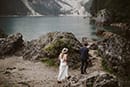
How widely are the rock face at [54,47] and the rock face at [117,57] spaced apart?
2.74m

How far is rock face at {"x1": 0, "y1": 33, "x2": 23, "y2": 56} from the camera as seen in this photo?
3825 cm

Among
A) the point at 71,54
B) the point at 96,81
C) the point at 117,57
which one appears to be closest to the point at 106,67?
the point at 117,57

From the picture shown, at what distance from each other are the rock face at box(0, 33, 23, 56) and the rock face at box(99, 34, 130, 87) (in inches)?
414

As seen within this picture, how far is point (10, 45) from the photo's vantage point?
39219mm

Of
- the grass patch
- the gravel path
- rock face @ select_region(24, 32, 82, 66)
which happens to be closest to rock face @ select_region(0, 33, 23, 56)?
rock face @ select_region(24, 32, 82, 66)

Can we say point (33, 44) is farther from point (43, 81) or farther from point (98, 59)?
point (43, 81)

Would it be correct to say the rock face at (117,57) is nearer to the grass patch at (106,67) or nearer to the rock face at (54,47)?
the grass patch at (106,67)

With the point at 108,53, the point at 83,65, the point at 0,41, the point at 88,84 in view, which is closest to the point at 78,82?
the point at 88,84

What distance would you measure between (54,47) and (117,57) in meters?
6.69

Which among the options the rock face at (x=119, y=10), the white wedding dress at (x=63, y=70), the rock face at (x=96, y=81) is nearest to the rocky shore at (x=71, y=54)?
the white wedding dress at (x=63, y=70)

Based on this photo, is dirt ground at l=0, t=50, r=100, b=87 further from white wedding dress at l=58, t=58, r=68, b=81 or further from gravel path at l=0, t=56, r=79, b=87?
white wedding dress at l=58, t=58, r=68, b=81

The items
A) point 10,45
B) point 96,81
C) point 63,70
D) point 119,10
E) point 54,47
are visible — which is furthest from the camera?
point 119,10

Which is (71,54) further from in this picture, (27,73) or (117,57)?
(27,73)

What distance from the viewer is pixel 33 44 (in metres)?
37.6
